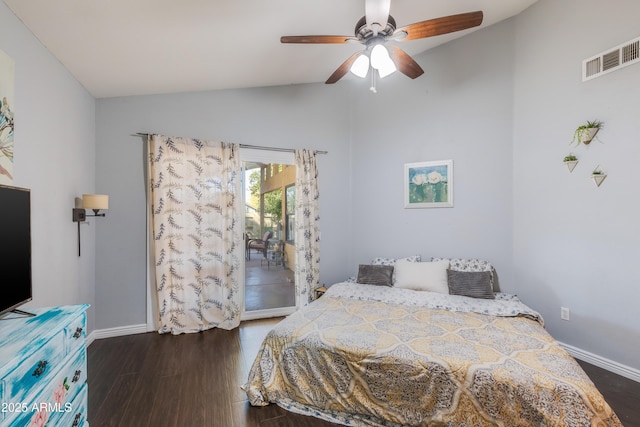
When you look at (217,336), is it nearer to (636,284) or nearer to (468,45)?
(636,284)

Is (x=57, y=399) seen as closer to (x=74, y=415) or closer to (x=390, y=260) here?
(x=74, y=415)

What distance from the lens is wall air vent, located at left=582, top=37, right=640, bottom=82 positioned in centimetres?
219

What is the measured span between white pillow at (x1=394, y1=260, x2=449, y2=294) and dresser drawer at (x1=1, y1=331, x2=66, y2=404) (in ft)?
9.49

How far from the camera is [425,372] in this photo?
66.1 inches

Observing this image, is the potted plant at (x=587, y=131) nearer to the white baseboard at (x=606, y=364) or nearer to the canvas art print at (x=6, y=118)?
the white baseboard at (x=606, y=364)

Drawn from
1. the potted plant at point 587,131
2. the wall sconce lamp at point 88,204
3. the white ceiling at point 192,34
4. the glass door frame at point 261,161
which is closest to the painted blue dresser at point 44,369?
the wall sconce lamp at point 88,204

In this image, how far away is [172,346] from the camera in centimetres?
292

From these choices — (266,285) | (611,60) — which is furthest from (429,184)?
(266,285)

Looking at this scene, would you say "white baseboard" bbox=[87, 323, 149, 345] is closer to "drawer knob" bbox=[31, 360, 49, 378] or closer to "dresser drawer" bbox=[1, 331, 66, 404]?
"dresser drawer" bbox=[1, 331, 66, 404]

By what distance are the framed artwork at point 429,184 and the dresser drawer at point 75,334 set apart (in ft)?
11.1

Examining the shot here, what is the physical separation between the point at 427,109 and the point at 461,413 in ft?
10.7

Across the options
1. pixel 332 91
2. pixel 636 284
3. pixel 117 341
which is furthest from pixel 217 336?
pixel 636 284

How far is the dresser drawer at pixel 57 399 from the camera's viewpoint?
1.10 metres

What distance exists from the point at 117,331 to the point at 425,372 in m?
3.23
